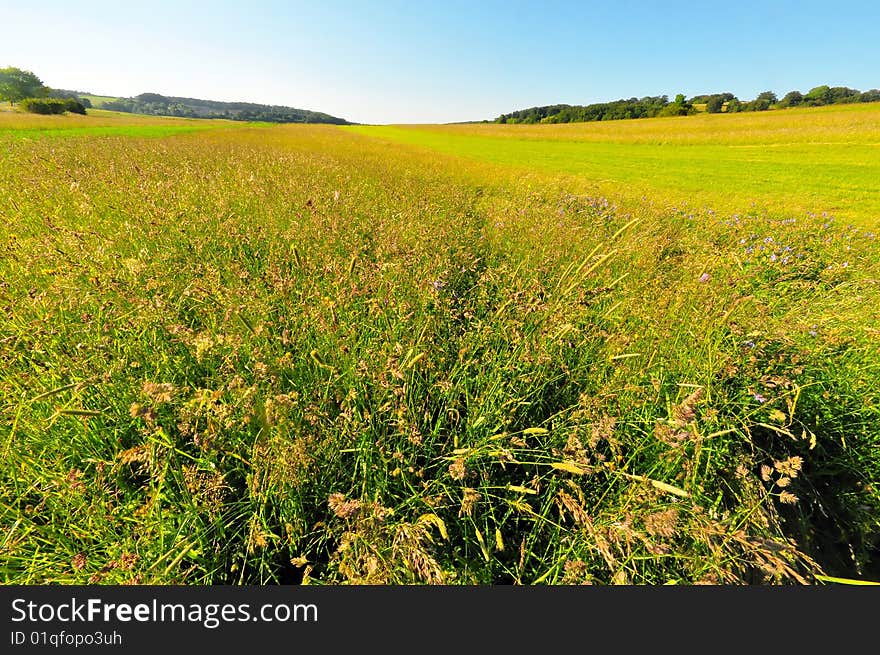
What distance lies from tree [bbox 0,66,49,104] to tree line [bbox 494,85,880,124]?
99.2 metres

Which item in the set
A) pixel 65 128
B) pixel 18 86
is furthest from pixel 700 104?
pixel 18 86

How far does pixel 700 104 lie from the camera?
73500 mm

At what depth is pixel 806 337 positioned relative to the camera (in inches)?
83.6

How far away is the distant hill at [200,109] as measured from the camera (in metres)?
111

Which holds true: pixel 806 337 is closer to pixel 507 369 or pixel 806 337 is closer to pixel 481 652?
pixel 507 369

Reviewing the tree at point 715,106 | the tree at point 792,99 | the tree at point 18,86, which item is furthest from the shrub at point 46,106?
the tree at point 792,99

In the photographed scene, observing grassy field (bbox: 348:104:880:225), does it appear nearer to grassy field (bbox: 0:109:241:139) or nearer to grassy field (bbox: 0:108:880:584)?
grassy field (bbox: 0:108:880:584)

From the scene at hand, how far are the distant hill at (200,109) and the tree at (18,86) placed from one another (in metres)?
34.5

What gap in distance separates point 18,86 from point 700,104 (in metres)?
133

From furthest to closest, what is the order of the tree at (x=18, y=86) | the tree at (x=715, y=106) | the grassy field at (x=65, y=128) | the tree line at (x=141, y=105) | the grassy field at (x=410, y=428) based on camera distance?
1. the tree at (x=715, y=106)
2. the tree at (x=18, y=86)
3. the tree line at (x=141, y=105)
4. the grassy field at (x=65, y=128)
5. the grassy field at (x=410, y=428)

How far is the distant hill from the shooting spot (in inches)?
4355

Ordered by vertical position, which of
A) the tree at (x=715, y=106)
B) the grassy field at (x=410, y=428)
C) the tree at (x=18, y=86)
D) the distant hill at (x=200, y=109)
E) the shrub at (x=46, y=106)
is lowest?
the grassy field at (x=410, y=428)

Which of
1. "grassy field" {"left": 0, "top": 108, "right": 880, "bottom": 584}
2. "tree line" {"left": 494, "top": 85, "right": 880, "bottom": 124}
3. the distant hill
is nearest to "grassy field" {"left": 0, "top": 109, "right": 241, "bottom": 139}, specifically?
"grassy field" {"left": 0, "top": 108, "right": 880, "bottom": 584}

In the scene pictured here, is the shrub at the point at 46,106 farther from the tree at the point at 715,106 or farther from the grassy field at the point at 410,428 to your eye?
the tree at the point at 715,106
